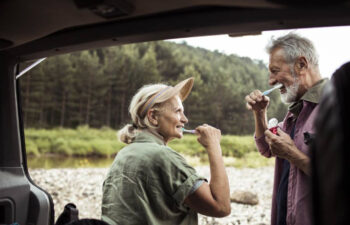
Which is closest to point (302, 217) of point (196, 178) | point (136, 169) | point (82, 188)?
point (196, 178)

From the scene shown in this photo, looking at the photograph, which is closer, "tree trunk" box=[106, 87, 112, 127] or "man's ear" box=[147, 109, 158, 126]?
"man's ear" box=[147, 109, 158, 126]

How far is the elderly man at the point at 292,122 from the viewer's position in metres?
1.20

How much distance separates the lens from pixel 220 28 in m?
1.12

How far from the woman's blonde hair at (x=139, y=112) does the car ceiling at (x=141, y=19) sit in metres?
0.20

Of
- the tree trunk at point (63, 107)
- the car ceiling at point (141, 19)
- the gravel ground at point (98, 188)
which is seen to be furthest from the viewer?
the tree trunk at point (63, 107)

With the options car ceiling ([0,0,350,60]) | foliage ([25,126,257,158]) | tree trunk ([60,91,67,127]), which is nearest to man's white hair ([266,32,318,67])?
car ceiling ([0,0,350,60])

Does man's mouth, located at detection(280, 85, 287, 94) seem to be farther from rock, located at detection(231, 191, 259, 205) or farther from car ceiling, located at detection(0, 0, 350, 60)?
rock, located at detection(231, 191, 259, 205)

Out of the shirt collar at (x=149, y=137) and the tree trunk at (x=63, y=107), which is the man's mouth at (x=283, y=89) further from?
the tree trunk at (x=63, y=107)

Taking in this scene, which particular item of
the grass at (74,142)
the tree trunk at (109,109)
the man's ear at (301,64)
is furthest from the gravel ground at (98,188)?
the man's ear at (301,64)

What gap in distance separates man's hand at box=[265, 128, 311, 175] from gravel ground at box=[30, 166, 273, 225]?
5.36 feet

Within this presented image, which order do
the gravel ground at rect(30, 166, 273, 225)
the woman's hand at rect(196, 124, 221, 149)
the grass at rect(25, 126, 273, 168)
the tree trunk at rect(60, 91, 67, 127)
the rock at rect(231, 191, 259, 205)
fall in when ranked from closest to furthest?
1. the woman's hand at rect(196, 124, 221, 149)
2. the gravel ground at rect(30, 166, 273, 225)
3. the rock at rect(231, 191, 259, 205)
4. the grass at rect(25, 126, 273, 168)
5. the tree trunk at rect(60, 91, 67, 127)

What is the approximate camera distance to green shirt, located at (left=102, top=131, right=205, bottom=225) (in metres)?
1.17

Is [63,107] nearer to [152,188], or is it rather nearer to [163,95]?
[163,95]

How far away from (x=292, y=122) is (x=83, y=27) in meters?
0.84
